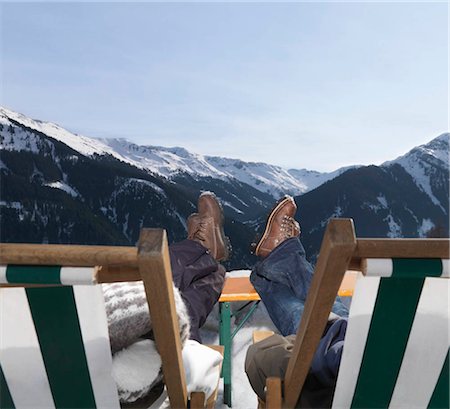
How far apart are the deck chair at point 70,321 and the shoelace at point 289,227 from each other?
157cm

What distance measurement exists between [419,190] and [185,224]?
117 ft

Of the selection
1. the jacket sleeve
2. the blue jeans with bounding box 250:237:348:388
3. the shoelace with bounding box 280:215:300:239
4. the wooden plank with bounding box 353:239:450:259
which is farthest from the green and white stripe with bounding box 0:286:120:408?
the shoelace with bounding box 280:215:300:239

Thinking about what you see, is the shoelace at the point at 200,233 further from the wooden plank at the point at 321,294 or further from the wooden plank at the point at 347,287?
the wooden plank at the point at 321,294

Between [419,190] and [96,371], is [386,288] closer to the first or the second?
[96,371]

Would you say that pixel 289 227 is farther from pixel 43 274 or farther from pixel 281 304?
pixel 43 274

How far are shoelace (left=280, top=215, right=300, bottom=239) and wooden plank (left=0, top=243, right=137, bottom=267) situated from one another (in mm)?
1814

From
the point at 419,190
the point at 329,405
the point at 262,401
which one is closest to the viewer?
the point at 329,405

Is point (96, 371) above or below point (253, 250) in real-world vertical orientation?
above

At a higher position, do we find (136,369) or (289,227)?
(136,369)

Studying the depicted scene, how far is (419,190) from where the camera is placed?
34.6m

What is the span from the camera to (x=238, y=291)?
229 centimetres

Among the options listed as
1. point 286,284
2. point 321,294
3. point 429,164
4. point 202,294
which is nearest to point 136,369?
point 321,294

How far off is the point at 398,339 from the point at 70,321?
0.66 metres

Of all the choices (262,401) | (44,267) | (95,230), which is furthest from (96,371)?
(95,230)
